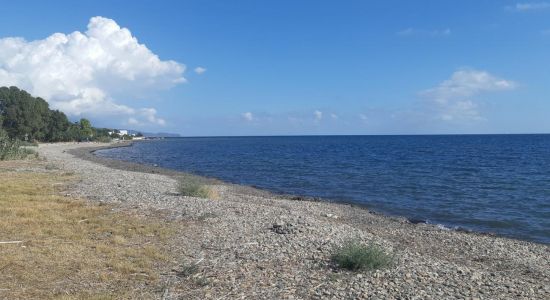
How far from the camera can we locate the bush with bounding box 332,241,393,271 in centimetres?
1232

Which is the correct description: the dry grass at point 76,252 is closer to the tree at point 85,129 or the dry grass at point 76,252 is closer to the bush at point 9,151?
the bush at point 9,151

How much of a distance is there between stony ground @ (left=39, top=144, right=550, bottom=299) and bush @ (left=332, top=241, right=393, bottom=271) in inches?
10.3

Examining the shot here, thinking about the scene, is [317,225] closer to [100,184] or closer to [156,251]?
[156,251]

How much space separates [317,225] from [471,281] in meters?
7.67

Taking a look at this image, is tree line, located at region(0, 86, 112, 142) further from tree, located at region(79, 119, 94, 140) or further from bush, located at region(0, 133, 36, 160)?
bush, located at region(0, 133, 36, 160)

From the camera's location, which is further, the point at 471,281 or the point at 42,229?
the point at 42,229

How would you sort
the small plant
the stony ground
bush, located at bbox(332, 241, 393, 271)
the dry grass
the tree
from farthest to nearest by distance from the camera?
the tree, bush, located at bbox(332, 241, 393, 271), the small plant, the stony ground, the dry grass

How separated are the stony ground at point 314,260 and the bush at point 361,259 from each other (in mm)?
261

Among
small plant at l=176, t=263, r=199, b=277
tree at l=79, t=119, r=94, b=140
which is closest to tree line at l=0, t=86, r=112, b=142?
tree at l=79, t=119, r=94, b=140

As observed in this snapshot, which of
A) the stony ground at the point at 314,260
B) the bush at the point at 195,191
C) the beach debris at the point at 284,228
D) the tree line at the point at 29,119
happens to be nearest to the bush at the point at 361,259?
the stony ground at the point at 314,260

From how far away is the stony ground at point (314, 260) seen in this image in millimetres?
10875

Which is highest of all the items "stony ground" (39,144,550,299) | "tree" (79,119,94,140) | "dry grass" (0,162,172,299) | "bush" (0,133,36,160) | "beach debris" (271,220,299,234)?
"tree" (79,119,94,140)

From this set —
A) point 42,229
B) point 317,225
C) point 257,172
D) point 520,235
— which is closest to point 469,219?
point 520,235

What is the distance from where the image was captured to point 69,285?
10445mm
